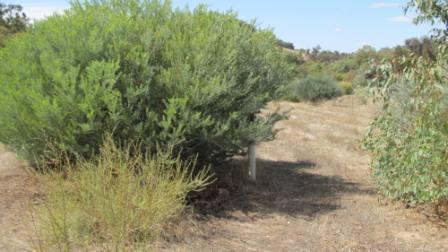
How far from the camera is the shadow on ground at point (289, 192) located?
309 inches

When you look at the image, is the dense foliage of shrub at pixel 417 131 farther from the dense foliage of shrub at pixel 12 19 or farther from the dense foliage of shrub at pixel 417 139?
the dense foliage of shrub at pixel 12 19

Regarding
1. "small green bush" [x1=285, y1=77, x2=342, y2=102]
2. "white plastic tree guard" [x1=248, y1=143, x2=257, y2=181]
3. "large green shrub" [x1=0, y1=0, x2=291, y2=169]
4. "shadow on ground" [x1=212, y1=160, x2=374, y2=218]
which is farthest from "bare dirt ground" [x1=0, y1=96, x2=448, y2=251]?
"small green bush" [x1=285, y1=77, x2=342, y2=102]

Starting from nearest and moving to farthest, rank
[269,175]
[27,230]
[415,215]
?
[27,230], [415,215], [269,175]

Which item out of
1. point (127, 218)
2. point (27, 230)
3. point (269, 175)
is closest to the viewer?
point (127, 218)

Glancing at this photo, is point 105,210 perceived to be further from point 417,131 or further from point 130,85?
point 417,131

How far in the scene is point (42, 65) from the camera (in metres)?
7.18

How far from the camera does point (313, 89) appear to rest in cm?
2634

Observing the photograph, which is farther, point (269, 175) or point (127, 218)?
point (269, 175)

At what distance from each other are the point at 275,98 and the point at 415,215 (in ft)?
8.16

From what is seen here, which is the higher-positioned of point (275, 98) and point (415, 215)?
point (275, 98)

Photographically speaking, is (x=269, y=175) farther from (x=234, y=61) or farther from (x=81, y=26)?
(x=81, y=26)

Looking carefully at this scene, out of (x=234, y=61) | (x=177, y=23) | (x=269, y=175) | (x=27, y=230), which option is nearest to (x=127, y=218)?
(x=27, y=230)

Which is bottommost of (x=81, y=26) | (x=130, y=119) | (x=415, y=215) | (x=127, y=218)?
(x=415, y=215)

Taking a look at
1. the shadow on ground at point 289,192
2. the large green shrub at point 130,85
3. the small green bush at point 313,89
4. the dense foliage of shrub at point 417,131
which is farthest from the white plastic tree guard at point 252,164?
the small green bush at point 313,89
